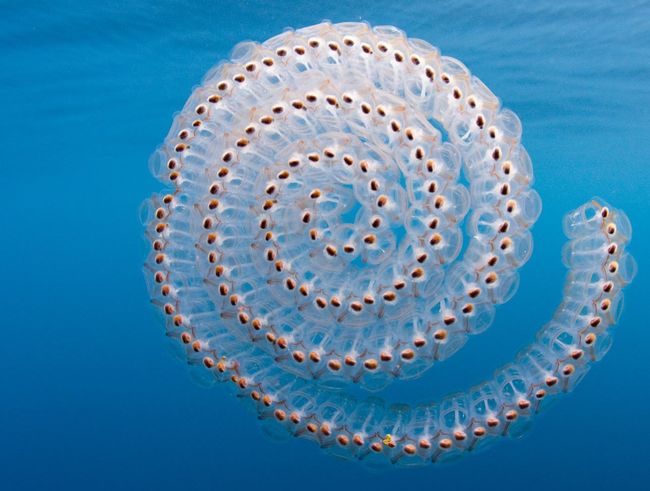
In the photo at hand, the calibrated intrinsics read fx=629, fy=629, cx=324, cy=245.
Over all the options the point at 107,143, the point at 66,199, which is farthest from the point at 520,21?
the point at 66,199

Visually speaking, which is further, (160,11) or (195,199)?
(160,11)

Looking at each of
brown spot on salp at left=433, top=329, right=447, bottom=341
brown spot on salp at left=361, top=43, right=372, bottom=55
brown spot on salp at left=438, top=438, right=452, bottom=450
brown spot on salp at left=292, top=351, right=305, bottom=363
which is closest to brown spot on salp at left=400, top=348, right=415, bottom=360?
brown spot on salp at left=433, top=329, right=447, bottom=341

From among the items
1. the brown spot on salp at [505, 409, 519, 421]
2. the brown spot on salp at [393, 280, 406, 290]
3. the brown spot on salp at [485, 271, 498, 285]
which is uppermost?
the brown spot on salp at [485, 271, 498, 285]

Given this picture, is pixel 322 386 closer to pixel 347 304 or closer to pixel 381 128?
pixel 347 304

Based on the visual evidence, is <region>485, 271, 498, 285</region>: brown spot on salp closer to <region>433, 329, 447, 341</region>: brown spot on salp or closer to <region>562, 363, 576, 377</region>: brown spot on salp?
<region>433, 329, 447, 341</region>: brown spot on salp

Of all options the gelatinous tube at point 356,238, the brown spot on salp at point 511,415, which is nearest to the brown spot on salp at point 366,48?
the gelatinous tube at point 356,238

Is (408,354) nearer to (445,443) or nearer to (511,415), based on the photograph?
(445,443)

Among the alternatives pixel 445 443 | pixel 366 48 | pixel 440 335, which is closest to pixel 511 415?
pixel 445 443

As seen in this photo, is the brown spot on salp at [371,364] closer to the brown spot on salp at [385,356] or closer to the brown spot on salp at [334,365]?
the brown spot on salp at [385,356]
